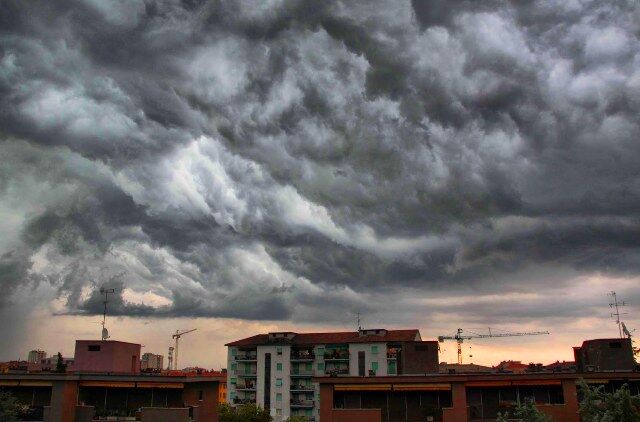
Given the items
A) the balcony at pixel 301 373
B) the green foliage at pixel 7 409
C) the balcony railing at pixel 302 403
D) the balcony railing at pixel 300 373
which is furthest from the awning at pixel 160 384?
the balcony railing at pixel 300 373

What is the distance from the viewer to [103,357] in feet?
180

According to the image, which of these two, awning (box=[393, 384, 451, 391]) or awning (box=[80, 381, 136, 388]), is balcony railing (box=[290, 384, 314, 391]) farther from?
awning (box=[393, 384, 451, 391])

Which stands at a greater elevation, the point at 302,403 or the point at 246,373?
the point at 246,373

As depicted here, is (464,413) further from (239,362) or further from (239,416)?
(239,362)

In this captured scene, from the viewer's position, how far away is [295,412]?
9856 centimetres

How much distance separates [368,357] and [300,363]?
11370mm

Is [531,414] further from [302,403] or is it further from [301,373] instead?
[301,373]

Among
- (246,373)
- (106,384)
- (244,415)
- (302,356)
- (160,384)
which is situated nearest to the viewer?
(106,384)

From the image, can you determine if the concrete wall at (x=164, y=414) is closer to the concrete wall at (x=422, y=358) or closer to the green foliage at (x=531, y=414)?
the green foliage at (x=531, y=414)

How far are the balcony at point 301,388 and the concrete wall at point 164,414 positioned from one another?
6014 centimetres

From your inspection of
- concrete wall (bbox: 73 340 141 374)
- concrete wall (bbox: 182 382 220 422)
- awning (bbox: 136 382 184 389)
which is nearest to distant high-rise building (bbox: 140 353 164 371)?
concrete wall (bbox: 73 340 141 374)

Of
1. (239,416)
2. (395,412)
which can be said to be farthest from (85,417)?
(239,416)

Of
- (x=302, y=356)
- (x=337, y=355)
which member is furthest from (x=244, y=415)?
(x=337, y=355)

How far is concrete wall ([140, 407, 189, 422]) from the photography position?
41.1 meters
